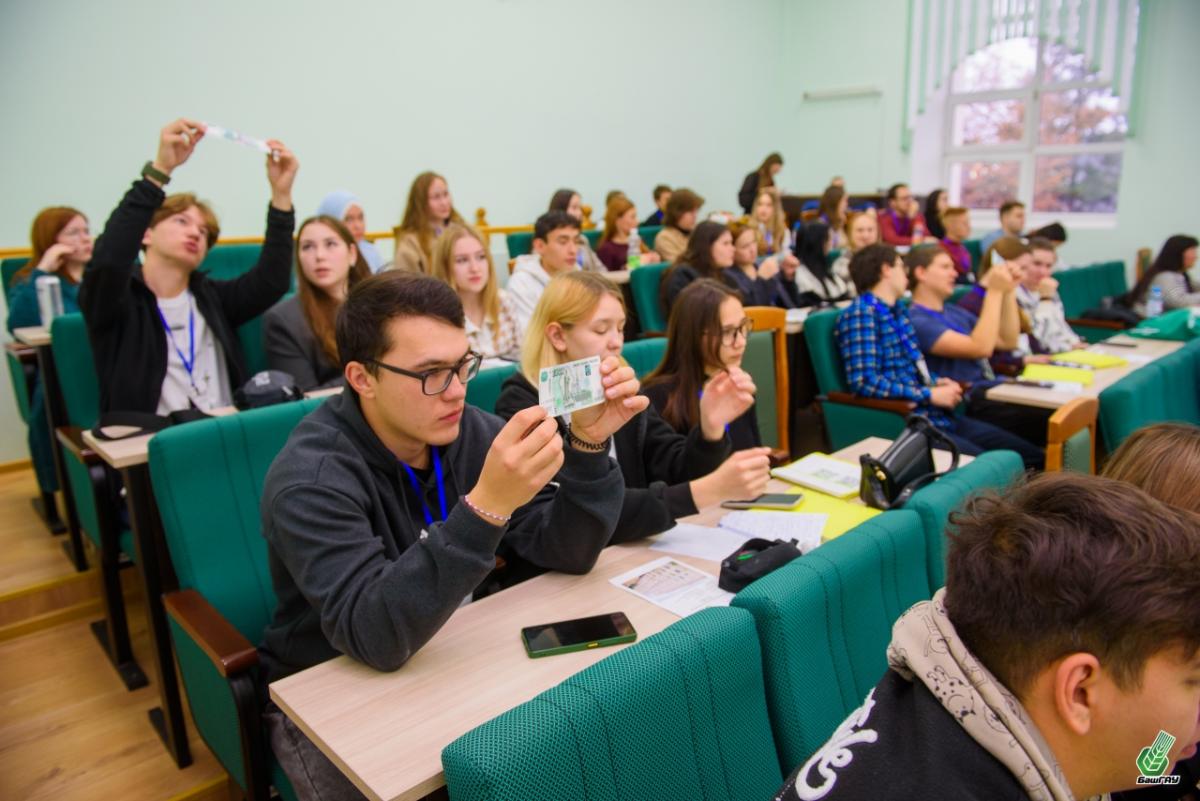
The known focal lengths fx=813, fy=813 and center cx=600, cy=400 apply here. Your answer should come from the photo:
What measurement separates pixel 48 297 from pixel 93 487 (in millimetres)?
1842

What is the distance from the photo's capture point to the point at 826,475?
2.18m

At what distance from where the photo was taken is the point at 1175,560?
2.36 feet

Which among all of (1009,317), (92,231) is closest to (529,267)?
(1009,317)

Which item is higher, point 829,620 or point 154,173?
point 154,173

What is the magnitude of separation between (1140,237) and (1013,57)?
228 cm

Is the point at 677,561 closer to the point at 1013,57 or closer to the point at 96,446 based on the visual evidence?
the point at 96,446

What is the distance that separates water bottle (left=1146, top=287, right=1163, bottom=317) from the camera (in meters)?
5.69

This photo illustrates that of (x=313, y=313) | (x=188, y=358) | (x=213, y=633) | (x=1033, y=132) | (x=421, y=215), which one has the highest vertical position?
(x=1033, y=132)

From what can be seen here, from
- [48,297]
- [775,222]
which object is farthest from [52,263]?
[775,222]

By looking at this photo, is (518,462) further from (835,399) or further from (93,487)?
(835,399)

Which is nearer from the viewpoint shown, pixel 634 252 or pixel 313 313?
pixel 313 313

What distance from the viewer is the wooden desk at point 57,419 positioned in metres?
2.94

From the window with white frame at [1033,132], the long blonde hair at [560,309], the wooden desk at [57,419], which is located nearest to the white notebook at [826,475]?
the long blonde hair at [560,309]

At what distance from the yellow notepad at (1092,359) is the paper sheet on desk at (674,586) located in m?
3.05
